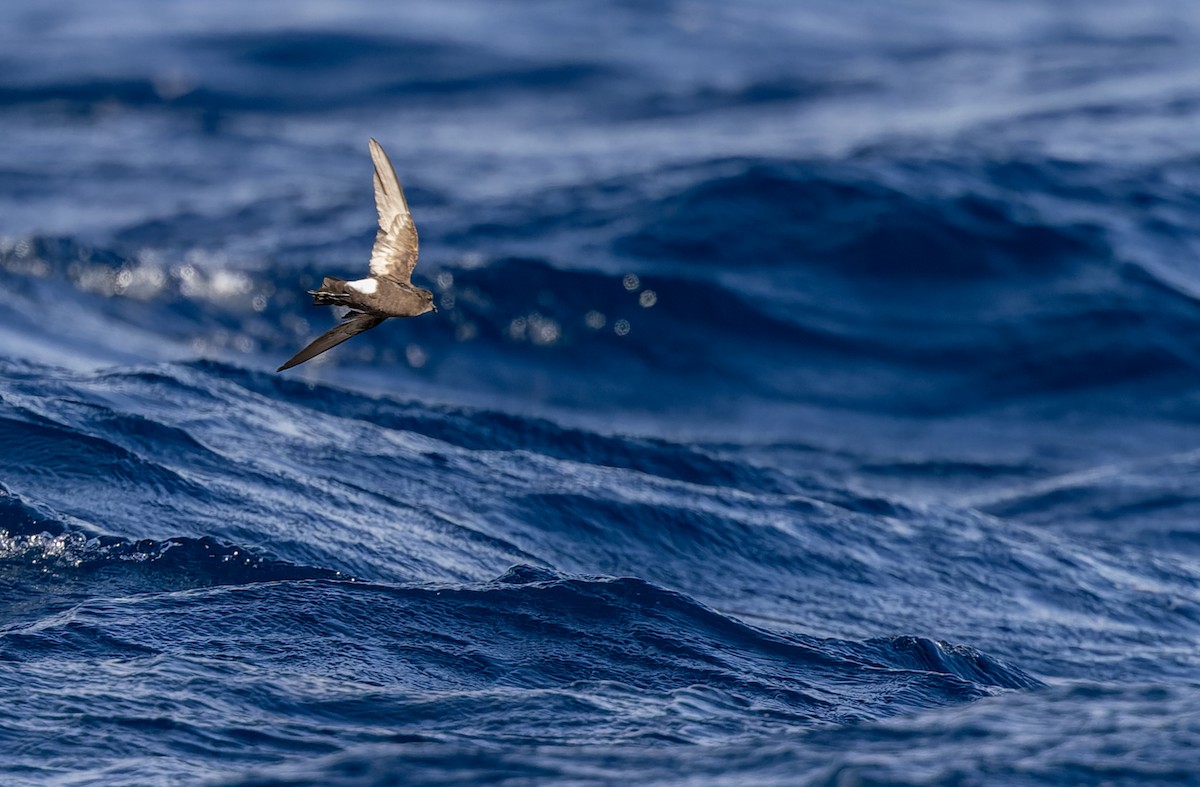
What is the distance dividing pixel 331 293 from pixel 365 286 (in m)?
0.37

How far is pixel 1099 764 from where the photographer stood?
5.95 meters

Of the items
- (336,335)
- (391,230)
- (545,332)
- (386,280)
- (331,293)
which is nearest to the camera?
(331,293)

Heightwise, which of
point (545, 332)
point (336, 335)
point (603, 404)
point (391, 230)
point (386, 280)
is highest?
point (391, 230)

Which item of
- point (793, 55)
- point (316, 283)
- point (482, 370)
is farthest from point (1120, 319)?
point (793, 55)

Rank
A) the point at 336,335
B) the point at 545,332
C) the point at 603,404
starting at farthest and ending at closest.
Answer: the point at 545,332
the point at 603,404
the point at 336,335

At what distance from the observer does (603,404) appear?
1608cm

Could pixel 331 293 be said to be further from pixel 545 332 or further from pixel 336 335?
pixel 545 332

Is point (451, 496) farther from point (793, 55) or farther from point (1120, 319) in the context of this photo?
point (793, 55)

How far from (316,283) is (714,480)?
7.88m

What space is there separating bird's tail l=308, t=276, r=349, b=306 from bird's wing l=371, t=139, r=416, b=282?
0.66 m

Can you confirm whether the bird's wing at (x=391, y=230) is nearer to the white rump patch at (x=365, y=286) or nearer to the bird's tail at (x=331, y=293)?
the white rump patch at (x=365, y=286)

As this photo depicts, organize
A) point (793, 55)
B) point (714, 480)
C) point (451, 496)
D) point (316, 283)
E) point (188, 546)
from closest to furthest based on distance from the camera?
point (188, 546) → point (451, 496) → point (714, 480) → point (316, 283) → point (793, 55)

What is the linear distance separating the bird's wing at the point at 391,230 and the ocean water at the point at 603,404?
1.78 meters

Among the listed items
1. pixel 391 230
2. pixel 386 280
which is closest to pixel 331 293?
pixel 386 280
